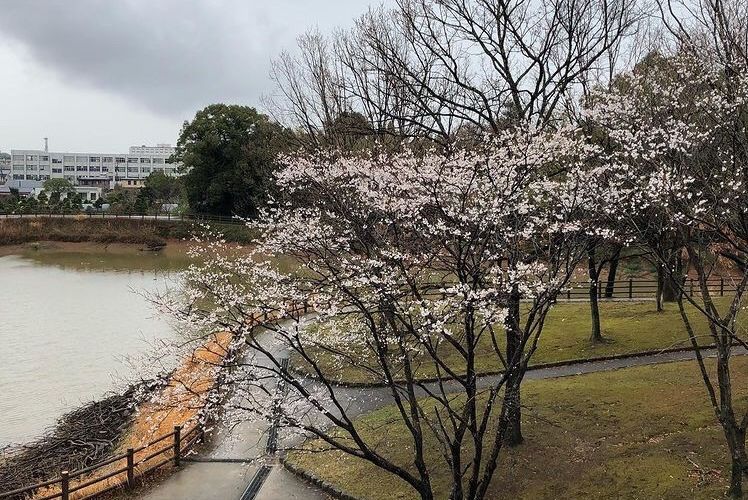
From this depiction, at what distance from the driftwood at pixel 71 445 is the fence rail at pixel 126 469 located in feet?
2.46

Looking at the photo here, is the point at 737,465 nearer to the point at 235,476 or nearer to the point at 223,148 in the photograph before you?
the point at 235,476

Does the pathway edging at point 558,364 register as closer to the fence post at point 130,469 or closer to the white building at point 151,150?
the fence post at point 130,469

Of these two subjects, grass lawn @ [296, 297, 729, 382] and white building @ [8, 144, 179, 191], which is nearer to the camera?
grass lawn @ [296, 297, 729, 382]

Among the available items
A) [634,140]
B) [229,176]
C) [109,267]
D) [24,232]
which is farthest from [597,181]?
[24,232]

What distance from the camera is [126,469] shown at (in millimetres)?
9969

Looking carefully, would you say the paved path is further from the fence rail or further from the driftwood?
the driftwood

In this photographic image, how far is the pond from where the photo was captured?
14.6 m

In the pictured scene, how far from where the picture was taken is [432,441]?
36.6 ft

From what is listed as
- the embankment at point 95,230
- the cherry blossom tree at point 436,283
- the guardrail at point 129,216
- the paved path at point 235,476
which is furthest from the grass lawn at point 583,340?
the guardrail at point 129,216

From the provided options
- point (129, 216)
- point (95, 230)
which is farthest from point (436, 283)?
point (129, 216)

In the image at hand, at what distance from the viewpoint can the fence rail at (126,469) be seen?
9.19 m

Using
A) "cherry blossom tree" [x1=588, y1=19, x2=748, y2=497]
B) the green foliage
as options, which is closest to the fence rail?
"cherry blossom tree" [x1=588, y1=19, x2=748, y2=497]

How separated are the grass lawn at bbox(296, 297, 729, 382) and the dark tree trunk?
15.1 feet

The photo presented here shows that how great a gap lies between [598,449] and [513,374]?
2.89 metres
